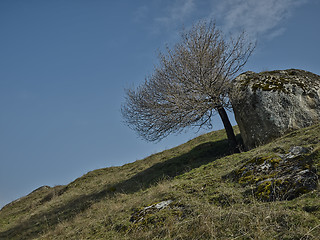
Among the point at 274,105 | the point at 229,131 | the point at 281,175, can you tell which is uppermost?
the point at 274,105

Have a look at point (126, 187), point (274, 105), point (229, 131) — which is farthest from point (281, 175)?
point (229, 131)

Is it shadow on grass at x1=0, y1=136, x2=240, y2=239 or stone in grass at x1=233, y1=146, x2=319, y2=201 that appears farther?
shadow on grass at x1=0, y1=136, x2=240, y2=239

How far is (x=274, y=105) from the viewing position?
14781 millimetres

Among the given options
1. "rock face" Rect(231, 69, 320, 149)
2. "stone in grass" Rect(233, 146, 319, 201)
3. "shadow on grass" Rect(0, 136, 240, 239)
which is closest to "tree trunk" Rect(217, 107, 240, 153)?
Answer: "shadow on grass" Rect(0, 136, 240, 239)

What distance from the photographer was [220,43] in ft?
56.5

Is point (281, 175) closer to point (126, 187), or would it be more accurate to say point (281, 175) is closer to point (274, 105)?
point (274, 105)

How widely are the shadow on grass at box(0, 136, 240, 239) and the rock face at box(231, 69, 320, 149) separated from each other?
2.84m

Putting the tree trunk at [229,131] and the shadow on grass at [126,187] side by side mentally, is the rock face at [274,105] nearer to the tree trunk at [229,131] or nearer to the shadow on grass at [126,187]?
the tree trunk at [229,131]

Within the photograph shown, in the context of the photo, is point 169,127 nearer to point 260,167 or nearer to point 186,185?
point 186,185

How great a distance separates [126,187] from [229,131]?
7.12 m

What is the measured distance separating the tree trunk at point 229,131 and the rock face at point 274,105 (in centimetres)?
130

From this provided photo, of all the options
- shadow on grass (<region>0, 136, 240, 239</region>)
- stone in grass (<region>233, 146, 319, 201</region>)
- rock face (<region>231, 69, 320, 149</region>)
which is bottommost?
stone in grass (<region>233, 146, 319, 201</region>)

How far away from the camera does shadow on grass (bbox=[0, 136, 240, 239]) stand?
13661 millimetres

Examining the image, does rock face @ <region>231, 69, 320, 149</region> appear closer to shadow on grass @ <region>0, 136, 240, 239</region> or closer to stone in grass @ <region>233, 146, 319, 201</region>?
shadow on grass @ <region>0, 136, 240, 239</region>
